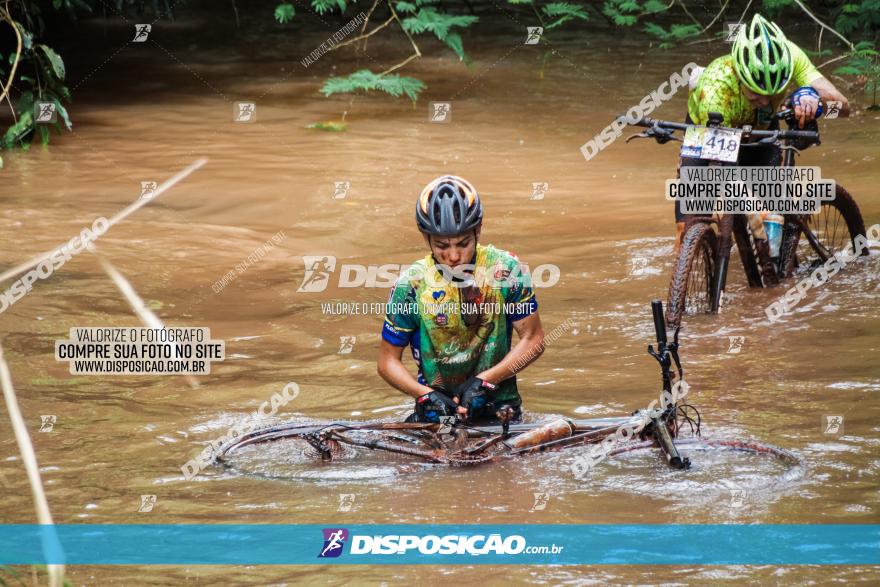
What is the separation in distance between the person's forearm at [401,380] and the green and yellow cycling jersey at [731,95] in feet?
11.2

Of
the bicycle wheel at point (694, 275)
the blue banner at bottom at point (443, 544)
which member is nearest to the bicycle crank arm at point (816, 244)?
the bicycle wheel at point (694, 275)

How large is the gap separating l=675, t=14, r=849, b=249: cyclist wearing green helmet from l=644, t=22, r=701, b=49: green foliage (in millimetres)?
9554

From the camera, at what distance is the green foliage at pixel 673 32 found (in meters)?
17.8

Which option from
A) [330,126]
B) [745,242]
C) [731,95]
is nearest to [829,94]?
[731,95]

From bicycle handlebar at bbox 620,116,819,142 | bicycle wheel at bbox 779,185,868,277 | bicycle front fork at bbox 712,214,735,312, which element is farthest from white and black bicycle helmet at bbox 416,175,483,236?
bicycle wheel at bbox 779,185,868,277

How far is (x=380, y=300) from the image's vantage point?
9.31 meters

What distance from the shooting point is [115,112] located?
54.9 feet

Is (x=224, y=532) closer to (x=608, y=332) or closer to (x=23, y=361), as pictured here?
(x=23, y=361)

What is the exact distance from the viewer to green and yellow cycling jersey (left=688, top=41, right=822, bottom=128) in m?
8.25

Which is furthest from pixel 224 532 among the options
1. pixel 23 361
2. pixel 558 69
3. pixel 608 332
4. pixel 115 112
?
pixel 558 69

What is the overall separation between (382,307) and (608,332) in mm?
1793

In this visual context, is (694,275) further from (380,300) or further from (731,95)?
(380,300)

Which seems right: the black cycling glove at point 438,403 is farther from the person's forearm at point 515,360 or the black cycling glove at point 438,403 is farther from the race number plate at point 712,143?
the race number plate at point 712,143

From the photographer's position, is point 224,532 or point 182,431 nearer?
point 224,532
